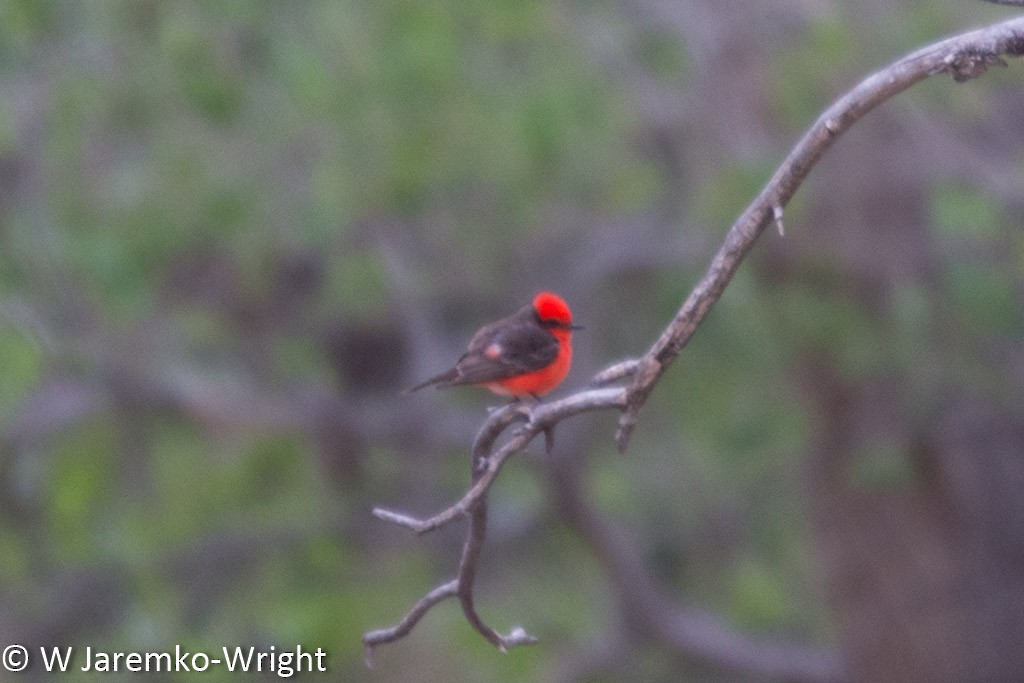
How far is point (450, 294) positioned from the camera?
9.47 metres

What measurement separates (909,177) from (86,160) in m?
4.48

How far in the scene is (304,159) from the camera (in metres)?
8.51

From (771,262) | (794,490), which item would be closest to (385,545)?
(794,490)

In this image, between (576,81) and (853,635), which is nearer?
(576,81)

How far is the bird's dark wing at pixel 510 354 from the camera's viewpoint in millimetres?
4242

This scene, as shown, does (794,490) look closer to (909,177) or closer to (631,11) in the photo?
(909,177)

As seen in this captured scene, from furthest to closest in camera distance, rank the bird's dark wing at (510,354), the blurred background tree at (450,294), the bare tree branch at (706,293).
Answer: the blurred background tree at (450,294), the bird's dark wing at (510,354), the bare tree branch at (706,293)

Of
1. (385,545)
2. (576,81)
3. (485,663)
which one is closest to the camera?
(576,81)

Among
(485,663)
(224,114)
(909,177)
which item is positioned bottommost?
(485,663)

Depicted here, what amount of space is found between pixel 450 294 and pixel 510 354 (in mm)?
5237

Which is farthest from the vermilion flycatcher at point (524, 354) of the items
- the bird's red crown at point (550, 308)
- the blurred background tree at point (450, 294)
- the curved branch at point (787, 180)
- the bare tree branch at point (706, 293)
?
the blurred background tree at point (450, 294)

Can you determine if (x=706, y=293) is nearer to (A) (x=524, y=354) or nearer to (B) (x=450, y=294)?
(A) (x=524, y=354)

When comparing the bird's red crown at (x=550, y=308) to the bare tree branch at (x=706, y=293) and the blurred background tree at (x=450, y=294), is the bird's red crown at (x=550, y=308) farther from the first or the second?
the blurred background tree at (x=450, y=294)

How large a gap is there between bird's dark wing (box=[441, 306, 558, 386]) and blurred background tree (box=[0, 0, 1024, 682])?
3.01m
